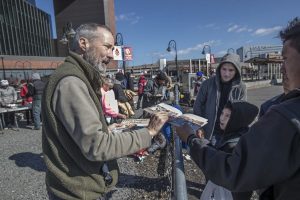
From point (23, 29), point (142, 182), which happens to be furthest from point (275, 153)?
point (23, 29)

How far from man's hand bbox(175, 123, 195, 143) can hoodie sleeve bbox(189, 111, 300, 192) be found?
1.58ft

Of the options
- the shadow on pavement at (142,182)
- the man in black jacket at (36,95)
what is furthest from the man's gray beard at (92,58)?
the man in black jacket at (36,95)

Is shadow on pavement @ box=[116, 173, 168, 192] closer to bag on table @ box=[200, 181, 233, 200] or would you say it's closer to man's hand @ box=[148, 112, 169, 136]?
bag on table @ box=[200, 181, 233, 200]

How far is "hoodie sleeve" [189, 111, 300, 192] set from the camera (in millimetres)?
1123

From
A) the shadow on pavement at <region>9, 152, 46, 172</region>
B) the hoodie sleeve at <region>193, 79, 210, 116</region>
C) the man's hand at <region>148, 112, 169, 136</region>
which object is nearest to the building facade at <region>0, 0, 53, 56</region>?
the shadow on pavement at <region>9, 152, 46, 172</region>

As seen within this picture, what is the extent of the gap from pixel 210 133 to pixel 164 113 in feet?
5.62

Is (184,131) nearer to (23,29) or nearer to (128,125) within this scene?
(128,125)

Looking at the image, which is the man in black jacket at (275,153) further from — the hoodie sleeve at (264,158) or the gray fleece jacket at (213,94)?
the gray fleece jacket at (213,94)

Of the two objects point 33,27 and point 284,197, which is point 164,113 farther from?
point 33,27

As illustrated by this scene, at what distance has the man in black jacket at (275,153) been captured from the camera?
3.69 feet

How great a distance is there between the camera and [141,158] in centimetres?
634

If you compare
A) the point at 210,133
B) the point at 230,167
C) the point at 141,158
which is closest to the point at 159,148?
the point at 141,158

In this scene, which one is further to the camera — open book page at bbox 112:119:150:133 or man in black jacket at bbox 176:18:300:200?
open book page at bbox 112:119:150:133

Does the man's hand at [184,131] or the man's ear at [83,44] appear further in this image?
the man's ear at [83,44]
